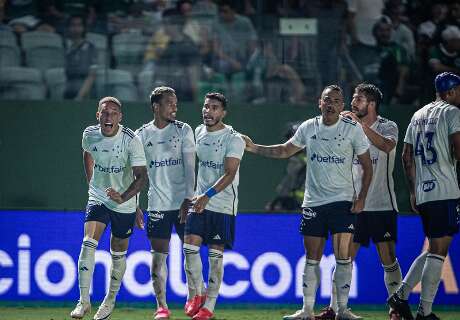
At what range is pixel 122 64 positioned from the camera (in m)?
13.4

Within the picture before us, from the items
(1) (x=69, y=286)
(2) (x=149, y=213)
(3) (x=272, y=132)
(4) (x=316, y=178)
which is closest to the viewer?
(4) (x=316, y=178)

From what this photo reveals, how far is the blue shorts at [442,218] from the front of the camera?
8367 millimetres

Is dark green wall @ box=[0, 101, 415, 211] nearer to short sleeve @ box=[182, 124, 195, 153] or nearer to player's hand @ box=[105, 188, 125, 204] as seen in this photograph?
short sleeve @ box=[182, 124, 195, 153]

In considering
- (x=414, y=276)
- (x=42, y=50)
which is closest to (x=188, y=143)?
(x=414, y=276)

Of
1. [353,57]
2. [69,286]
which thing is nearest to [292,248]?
[69,286]

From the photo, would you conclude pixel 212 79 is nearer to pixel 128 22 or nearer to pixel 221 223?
pixel 128 22

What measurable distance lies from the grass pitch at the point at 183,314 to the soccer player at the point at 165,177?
0.64m

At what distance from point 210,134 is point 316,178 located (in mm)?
1090

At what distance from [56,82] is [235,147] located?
4.59 m

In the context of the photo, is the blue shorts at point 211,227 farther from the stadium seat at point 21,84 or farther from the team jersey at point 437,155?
the stadium seat at point 21,84

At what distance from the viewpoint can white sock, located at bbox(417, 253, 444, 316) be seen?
8.38 m

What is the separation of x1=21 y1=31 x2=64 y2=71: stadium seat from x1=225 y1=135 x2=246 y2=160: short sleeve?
14.9 feet

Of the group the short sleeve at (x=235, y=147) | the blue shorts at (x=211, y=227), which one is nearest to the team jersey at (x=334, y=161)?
the short sleeve at (x=235, y=147)

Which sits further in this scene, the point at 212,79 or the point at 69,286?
the point at 212,79
